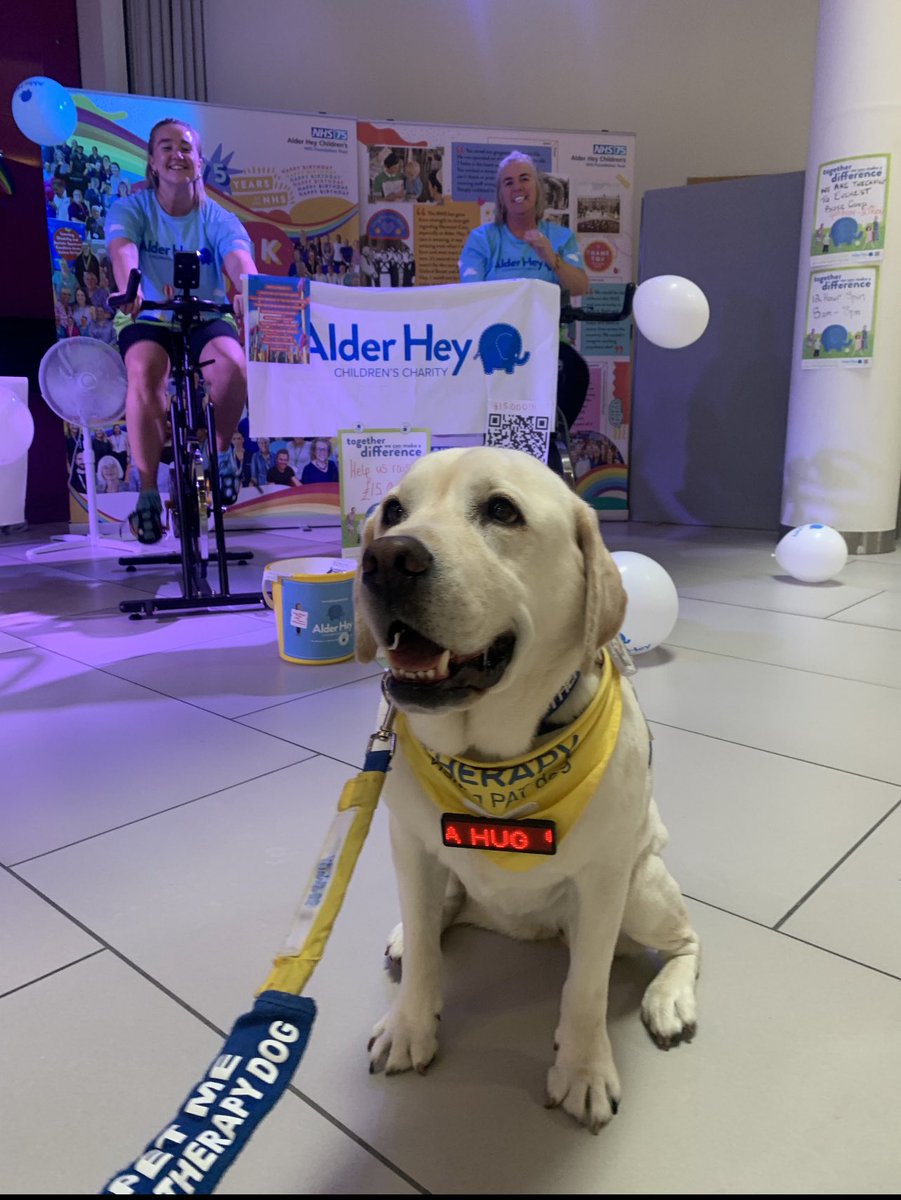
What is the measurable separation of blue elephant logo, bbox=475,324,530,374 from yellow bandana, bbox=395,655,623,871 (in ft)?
9.50

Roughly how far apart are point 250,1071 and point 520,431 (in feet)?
10.6

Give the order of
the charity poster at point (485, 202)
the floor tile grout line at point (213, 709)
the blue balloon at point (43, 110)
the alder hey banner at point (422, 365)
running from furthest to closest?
1. the charity poster at point (485, 202)
2. the blue balloon at point (43, 110)
3. the alder hey banner at point (422, 365)
4. the floor tile grout line at point (213, 709)

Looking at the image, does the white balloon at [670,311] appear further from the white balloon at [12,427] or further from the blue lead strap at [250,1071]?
the blue lead strap at [250,1071]

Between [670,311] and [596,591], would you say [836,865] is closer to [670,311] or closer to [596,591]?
[596,591]

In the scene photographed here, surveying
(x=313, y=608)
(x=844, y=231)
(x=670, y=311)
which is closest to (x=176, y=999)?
(x=313, y=608)

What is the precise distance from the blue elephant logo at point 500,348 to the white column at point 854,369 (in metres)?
1.82

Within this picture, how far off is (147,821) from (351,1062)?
798 millimetres

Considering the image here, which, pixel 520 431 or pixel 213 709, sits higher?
pixel 520 431

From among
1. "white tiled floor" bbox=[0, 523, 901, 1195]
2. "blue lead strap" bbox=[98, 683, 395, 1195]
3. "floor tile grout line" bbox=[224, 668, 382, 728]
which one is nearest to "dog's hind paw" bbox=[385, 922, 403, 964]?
"white tiled floor" bbox=[0, 523, 901, 1195]

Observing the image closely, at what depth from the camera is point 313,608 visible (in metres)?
2.70

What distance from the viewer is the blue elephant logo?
366 cm

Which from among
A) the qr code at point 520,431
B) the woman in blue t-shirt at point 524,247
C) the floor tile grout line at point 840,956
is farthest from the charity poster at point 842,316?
the floor tile grout line at point 840,956

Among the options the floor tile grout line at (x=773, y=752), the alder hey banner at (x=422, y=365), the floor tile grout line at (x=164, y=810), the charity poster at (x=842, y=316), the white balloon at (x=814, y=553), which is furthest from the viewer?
the charity poster at (x=842, y=316)

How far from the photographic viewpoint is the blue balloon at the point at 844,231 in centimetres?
422
